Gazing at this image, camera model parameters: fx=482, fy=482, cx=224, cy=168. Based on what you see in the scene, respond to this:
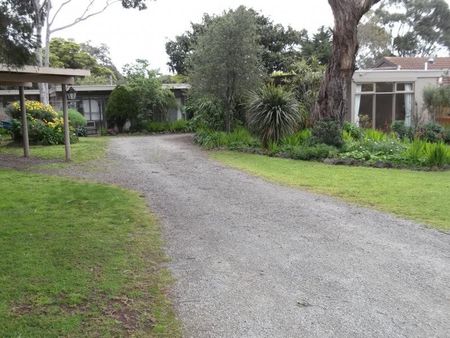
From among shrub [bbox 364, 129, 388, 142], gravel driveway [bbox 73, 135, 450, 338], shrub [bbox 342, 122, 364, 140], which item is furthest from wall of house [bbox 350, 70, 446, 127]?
gravel driveway [bbox 73, 135, 450, 338]

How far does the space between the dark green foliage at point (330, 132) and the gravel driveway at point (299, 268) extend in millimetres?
5744

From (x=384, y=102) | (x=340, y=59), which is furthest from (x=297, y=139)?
(x=384, y=102)

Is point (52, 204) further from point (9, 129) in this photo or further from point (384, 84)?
point (384, 84)

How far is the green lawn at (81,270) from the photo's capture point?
344cm

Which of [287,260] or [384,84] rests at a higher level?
[384,84]

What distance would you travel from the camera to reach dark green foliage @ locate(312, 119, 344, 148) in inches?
545

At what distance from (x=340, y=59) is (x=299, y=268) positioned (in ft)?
35.5

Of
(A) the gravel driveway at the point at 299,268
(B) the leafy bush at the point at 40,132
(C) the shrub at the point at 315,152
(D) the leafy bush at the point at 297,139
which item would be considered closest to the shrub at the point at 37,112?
(B) the leafy bush at the point at 40,132

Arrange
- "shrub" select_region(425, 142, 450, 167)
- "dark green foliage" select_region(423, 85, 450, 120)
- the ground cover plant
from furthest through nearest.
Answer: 1. "dark green foliage" select_region(423, 85, 450, 120)
2. the ground cover plant
3. "shrub" select_region(425, 142, 450, 167)

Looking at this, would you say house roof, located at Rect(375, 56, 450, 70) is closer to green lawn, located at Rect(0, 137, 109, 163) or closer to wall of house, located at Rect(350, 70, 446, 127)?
wall of house, located at Rect(350, 70, 446, 127)

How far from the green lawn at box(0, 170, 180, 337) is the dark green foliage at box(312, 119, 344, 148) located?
7.67 metres

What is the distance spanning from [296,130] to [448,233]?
31.6 ft

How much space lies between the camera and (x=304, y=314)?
3.65 meters

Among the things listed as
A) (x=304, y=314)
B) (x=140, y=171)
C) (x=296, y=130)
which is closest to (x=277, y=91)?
(x=296, y=130)
